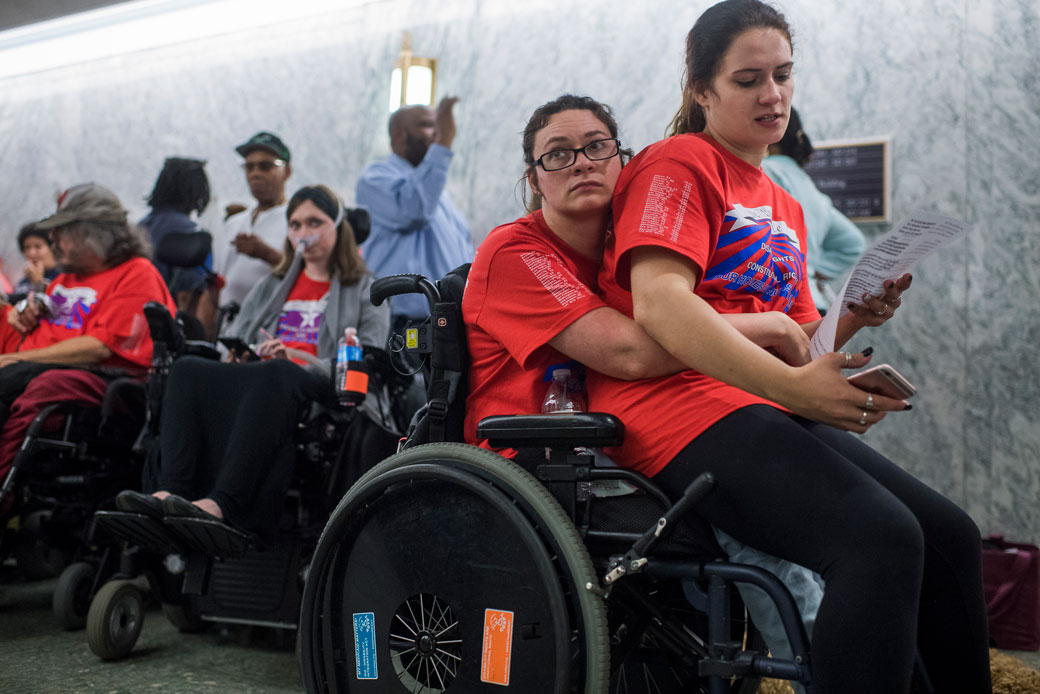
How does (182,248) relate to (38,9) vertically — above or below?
below

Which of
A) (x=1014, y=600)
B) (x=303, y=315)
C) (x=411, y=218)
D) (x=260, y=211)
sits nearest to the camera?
(x=1014, y=600)

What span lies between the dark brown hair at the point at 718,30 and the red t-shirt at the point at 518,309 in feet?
1.04

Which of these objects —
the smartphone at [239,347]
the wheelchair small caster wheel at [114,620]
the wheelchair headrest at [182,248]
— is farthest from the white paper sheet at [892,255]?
the wheelchair headrest at [182,248]

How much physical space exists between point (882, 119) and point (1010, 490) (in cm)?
140

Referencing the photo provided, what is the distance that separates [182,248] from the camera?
4.04 meters

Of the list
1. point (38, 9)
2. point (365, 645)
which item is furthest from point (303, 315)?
point (38, 9)

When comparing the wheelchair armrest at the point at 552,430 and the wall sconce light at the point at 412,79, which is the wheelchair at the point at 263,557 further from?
the wall sconce light at the point at 412,79

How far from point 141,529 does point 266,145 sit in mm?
2564

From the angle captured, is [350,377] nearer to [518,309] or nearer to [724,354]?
[518,309]

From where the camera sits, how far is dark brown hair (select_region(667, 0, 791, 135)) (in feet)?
4.05

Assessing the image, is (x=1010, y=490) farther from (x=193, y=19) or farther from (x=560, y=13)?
(x=193, y=19)

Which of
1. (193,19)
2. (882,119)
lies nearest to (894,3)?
(882,119)

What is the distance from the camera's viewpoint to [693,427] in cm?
109

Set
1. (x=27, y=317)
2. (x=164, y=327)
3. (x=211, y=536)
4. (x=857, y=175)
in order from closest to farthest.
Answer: (x=211, y=536) → (x=164, y=327) → (x=27, y=317) → (x=857, y=175)
